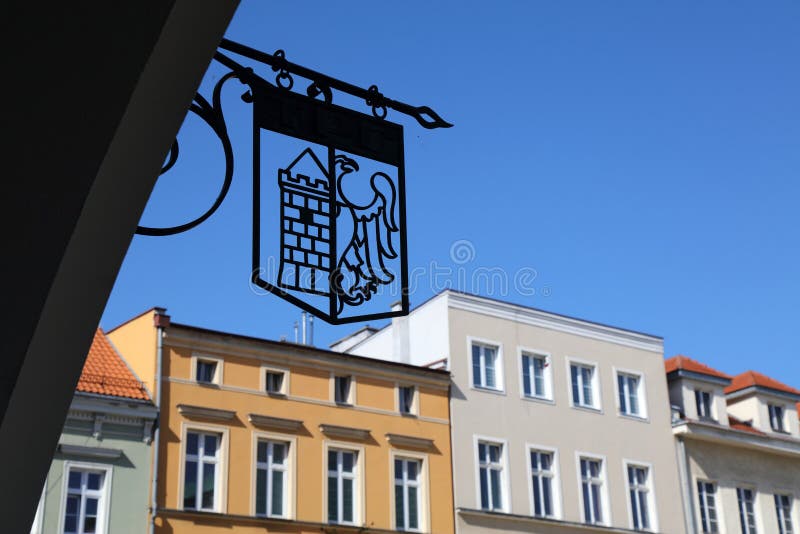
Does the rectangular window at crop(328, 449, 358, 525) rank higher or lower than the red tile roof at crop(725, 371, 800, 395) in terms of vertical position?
lower

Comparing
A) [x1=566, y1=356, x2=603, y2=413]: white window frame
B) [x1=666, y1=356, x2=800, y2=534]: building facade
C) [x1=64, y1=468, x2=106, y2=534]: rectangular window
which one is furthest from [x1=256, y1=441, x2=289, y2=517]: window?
[x1=666, y1=356, x2=800, y2=534]: building facade

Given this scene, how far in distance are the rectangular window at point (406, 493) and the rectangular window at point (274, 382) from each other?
10.9ft

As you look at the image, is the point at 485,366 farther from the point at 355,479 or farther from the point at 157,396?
the point at 157,396

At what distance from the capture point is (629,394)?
3297 centimetres

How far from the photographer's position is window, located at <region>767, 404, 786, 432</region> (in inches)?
1409

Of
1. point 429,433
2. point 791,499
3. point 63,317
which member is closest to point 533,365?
point 429,433

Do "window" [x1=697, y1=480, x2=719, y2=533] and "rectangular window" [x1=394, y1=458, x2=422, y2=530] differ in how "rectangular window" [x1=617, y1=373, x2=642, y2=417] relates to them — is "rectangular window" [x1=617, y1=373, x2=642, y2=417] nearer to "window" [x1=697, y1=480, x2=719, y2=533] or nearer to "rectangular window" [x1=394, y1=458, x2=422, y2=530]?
"window" [x1=697, y1=480, x2=719, y2=533]

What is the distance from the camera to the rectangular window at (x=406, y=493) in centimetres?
2758

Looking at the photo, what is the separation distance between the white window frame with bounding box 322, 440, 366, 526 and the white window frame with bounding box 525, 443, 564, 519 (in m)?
4.74

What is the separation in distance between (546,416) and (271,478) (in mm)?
8062

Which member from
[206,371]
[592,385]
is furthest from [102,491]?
[592,385]

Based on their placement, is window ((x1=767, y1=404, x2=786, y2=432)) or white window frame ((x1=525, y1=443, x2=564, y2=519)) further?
window ((x1=767, y1=404, x2=786, y2=432))

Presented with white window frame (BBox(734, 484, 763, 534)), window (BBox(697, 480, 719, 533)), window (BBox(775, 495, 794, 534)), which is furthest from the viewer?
window (BBox(775, 495, 794, 534))

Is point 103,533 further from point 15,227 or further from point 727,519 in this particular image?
point 15,227
